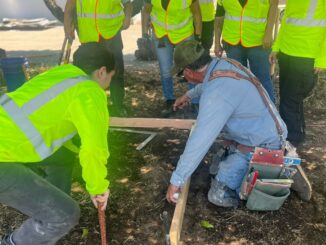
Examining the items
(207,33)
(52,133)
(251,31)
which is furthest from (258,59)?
(52,133)

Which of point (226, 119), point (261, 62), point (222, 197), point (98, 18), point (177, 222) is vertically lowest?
point (222, 197)

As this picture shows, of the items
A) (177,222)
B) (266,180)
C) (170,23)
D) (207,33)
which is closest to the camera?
(177,222)

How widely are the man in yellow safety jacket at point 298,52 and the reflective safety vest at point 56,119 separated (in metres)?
2.50

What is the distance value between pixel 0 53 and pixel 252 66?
15.6ft

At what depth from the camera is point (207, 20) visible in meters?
5.89

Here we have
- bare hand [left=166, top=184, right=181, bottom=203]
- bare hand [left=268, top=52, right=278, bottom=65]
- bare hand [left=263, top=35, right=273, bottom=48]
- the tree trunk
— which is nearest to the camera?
bare hand [left=166, top=184, right=181, bottom=203]

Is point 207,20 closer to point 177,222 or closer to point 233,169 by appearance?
point 233,169

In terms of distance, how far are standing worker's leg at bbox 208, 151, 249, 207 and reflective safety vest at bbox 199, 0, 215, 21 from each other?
290 cm

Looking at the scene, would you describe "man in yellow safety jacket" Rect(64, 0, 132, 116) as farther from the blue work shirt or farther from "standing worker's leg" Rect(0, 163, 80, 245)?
"standing worker's leg" Rect(0, 163, 80, 245)

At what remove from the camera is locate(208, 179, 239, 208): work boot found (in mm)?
3662

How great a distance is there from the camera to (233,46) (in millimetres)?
4930

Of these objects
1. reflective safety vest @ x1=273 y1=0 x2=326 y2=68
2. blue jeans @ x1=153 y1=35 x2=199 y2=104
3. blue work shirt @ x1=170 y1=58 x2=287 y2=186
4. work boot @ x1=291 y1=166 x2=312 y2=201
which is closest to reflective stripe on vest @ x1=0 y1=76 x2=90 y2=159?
blue work shirt @ x1=170 y1=58 x2=287 y2=186

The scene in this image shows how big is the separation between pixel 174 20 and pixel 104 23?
36.4 inches

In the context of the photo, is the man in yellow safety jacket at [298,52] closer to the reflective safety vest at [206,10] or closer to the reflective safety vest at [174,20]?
the reflective safety vest at [174,20]
